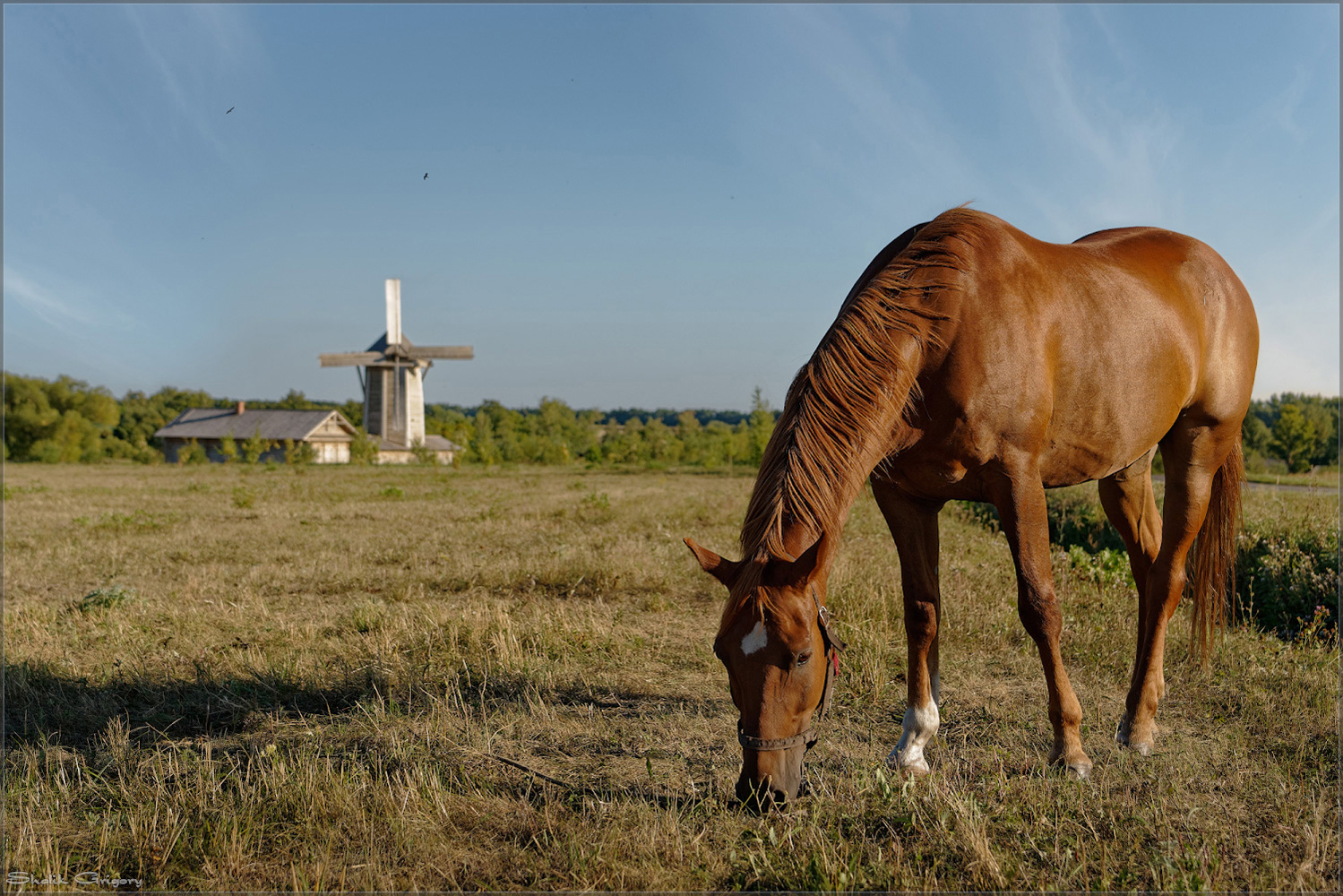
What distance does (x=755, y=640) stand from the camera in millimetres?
2604

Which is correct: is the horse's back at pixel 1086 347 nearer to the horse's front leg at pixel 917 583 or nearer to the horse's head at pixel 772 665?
the horse's front leg at pixel 917 583

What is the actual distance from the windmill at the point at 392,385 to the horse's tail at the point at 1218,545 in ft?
152

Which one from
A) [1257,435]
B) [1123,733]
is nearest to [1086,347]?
[1123,733]

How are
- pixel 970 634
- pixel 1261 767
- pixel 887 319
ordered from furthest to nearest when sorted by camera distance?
pixel 970 634, pixel 1261 767, pixel 887 319

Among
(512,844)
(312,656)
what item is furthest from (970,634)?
(312,656)

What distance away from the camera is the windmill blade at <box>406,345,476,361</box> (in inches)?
1967

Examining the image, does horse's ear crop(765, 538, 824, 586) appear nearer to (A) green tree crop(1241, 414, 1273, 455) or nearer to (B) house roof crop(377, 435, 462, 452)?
(B) house roof crop(377, 435, 462, 452)

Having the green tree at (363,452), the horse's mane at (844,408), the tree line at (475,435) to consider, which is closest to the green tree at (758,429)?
the tree line at (475,435)

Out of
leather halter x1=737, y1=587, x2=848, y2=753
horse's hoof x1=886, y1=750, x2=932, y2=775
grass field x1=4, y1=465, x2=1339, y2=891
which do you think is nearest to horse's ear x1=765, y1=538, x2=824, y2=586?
leather halter x1=737, y1=587, x2=848, y2=753

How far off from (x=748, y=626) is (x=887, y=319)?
1465 mm

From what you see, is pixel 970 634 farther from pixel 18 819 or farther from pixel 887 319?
pixel 18 819

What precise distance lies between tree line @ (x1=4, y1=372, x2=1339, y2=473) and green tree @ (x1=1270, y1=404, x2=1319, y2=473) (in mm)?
57

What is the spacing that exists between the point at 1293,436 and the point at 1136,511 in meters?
39.8

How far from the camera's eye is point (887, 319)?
10.3 feet
